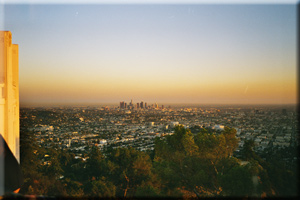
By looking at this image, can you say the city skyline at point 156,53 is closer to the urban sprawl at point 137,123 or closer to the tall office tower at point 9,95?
the urban sprawl at point 137,123

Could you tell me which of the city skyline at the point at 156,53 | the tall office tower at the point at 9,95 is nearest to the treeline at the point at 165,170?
the tall office tower at the point at 9,95

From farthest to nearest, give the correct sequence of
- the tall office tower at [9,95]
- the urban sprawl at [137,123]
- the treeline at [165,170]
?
1. the urban sprawl at [137,123]
2. the treeline at [165,170]
3. the tall office tower at [9,95]

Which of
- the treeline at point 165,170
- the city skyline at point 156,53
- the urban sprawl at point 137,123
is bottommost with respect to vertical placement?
the treeline at point 165,170

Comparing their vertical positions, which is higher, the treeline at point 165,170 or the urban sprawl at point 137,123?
the urban sprawl at point 137,123

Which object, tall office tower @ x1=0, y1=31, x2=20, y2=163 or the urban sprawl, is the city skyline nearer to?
the urban sprawl

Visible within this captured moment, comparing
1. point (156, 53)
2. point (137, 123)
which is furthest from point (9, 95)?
point (156, 53)

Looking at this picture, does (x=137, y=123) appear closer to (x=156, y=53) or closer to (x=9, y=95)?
(x=156, y=53)

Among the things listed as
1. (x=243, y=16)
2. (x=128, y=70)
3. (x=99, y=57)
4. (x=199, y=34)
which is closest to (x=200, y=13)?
(x=199, y=34)
